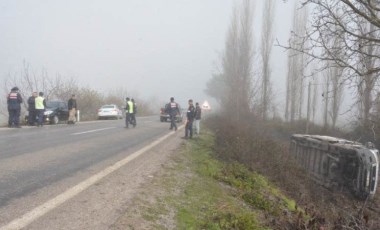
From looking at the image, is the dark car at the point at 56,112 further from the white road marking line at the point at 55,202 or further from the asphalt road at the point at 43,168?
the white road marking line at the point at 55,202

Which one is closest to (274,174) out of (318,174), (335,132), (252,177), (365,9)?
→ (252,177)

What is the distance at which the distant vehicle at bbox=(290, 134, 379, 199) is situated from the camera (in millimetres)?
12477

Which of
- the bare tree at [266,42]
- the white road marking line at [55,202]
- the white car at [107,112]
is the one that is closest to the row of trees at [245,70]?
the bare tree at [266,42]

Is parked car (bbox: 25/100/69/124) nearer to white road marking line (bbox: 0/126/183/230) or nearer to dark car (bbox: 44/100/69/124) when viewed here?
dark car (bbox: 44/100/69/124)

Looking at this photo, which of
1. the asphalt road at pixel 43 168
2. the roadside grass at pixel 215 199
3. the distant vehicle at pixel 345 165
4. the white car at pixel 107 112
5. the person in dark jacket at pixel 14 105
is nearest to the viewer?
the asphalt road at pixel 43 168

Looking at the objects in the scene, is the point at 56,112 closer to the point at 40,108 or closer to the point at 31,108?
the point at 31,108

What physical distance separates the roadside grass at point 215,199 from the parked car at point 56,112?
15603 millimetres

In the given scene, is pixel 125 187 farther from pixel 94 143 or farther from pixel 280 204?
pixel 94 143

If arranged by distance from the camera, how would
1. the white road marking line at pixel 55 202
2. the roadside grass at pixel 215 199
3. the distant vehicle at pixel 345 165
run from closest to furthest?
1. the white road marking line at pixel 55 202
2. the roadside grass at pixel 215 199
3. the distant vehicle at pixel 345 165

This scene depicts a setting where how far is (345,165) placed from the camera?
43.1 feet

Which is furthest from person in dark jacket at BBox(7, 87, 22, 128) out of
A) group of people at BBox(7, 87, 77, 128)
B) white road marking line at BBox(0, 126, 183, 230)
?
white road marking line at BBox(0, 126, 183, 230)

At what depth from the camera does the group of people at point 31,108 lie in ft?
66.8

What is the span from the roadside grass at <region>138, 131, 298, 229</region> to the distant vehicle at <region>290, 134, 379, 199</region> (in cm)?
415

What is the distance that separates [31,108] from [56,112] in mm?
3316
